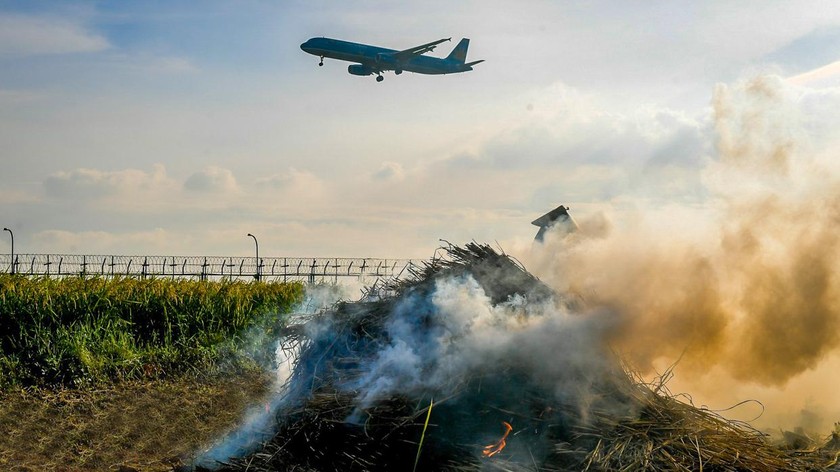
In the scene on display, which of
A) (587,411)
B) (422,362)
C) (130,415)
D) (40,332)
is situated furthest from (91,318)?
(587,411)

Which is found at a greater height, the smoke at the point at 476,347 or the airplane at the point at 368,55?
the airplane at the point at 368,55

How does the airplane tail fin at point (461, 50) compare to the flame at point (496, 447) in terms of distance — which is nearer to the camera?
the flame at point (496, 447)

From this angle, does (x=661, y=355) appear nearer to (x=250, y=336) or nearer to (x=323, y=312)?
(x=323, y=312)

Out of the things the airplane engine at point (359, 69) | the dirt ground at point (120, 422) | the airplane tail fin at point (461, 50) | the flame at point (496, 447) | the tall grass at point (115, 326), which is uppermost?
the airplane tail fin at point (461, 50)

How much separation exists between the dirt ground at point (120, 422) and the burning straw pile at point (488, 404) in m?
3.92

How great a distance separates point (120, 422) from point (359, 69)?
5104 cm

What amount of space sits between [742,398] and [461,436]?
18.8ft

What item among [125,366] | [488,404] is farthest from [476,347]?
[125,366]

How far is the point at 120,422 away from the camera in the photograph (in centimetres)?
1462

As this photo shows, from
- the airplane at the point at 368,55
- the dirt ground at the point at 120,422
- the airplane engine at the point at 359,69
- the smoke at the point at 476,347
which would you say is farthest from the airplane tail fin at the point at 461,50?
the smoke at the point at 476,347

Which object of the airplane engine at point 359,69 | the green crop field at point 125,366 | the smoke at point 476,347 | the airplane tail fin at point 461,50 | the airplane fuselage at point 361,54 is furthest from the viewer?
the airplane tail fin at point 461,50

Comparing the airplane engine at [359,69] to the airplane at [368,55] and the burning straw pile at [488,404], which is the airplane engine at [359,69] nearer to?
the airplane at [368,55]

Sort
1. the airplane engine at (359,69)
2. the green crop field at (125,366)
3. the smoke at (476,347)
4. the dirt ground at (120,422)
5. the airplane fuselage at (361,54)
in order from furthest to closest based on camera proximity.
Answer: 1. the airplane engine at (359,69)
2. the airplane fuselage at (361,54)
3. the green crop field at (125,366)
4. the dirt ground at (120,422)
5. the smoke at (476,347)

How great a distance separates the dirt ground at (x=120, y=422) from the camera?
12.8 metres
